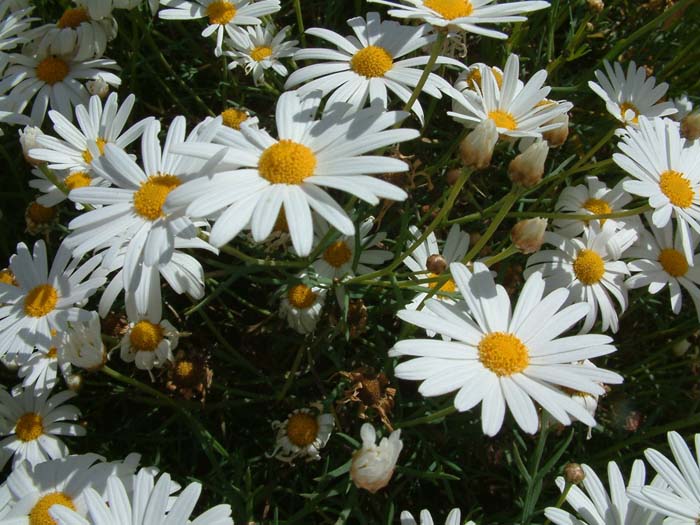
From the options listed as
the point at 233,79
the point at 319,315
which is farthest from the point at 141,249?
the point at 233,79

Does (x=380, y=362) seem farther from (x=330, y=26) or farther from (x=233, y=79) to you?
(x=330, y=26)

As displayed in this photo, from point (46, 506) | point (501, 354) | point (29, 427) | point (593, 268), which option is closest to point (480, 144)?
point (501, 354)

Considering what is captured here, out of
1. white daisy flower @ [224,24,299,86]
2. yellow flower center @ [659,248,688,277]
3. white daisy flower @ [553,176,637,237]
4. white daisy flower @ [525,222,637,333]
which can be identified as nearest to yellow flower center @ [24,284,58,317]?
white daisy flower @ [224,24,299,86]

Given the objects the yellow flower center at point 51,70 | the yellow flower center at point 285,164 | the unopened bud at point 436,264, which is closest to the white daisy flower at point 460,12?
the yellow flower center at point 285,164

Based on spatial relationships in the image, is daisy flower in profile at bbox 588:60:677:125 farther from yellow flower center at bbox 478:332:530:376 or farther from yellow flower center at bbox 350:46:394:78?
yellow flower center at bbox 478:332:530:376

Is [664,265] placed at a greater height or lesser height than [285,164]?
lesser

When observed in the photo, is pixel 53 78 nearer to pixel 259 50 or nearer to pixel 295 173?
pixel 259 50
